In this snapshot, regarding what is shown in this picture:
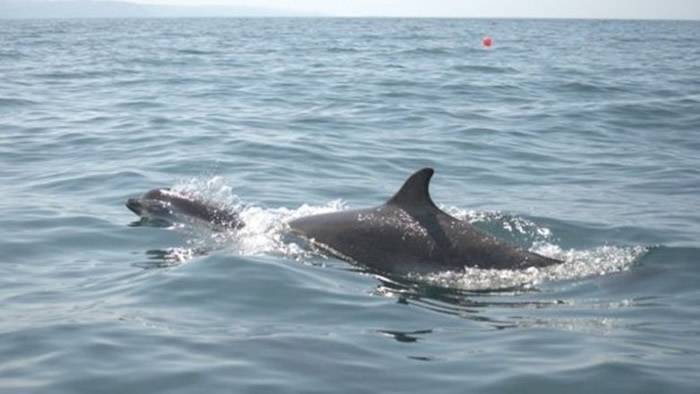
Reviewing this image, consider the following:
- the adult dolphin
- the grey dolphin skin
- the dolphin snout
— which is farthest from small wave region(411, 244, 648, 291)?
the dolphin snout

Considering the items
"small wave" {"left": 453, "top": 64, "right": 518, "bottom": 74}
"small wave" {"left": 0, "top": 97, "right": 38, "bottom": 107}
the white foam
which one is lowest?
"small wave" {"left": 0, "top": 97, "right": 38, "bottom": 107}

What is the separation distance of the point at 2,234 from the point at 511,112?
16869 millimetres

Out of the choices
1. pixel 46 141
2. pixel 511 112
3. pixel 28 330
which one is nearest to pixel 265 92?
pixel 511 112

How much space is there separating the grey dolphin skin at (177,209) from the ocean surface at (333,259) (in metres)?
0.26

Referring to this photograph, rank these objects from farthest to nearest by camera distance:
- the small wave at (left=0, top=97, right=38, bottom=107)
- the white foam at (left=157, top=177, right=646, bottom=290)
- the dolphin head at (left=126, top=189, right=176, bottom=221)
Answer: the small wave at (left=0, top=97, right=38, bottom=107), the dolphin head at (left=126, top=189, right=176, bottom=221), the white foam at (left=157, top=177, right=646, bottom=290)

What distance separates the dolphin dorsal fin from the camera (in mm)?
10422

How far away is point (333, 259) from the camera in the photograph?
10.9 metres

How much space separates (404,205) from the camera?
35.6 ft

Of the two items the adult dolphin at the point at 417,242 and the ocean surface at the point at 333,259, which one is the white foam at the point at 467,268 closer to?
the ocean surface at the point at 333,259

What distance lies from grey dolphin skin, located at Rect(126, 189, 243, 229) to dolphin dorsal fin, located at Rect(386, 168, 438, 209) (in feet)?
8.74

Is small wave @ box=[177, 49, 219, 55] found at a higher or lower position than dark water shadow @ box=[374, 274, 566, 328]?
higher

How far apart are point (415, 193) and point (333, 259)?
124 centimetres

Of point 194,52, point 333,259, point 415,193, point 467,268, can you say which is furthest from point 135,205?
point 194,52

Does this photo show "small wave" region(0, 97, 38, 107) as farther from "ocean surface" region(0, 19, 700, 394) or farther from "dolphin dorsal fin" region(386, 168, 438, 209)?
"dolphin dorsal fin" region(386, 168, 438, 209)
